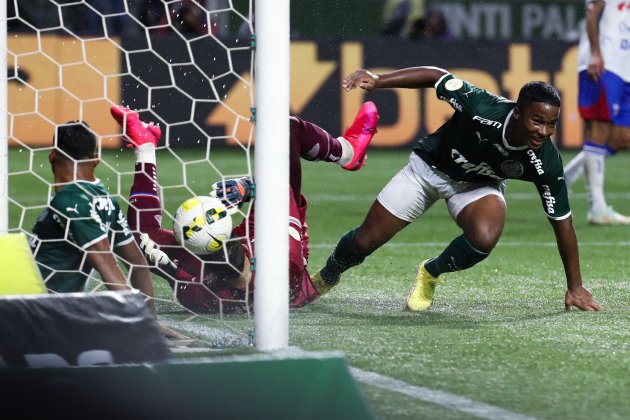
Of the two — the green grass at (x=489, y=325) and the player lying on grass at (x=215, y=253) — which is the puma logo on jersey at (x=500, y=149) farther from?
the player lying on grass at (x=215, y=253)

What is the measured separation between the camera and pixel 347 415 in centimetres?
310

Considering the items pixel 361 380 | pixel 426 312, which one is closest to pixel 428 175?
pixel 426 312

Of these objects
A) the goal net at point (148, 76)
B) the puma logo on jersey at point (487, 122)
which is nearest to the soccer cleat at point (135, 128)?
the puma logo on jersey at point (487, 122)

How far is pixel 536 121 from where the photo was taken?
500 cm

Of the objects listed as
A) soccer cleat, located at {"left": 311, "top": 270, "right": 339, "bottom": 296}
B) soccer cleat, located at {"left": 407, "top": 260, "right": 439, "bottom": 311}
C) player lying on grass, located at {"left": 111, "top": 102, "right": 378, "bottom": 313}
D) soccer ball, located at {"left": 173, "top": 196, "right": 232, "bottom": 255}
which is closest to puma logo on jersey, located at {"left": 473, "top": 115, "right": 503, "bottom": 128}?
soccer cleat, located at {"left": 407, "top": 260, "right": 439, "bottom": 311}

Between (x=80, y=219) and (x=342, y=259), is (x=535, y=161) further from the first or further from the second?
(x=80, y=219)

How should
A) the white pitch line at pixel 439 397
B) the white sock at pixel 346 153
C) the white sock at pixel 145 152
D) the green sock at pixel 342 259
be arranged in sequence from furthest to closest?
the white sock at pixel 346 153 → the green sock at pixel 342 259 → the white sock at pixel 145 152 → the white pitch line at pixel 439 397

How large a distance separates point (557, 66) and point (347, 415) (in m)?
11.4

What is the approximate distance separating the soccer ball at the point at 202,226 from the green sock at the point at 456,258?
2.93 feet

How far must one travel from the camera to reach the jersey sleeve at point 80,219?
4.58 metres

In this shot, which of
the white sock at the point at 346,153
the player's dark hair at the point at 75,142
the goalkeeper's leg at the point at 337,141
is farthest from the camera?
the white sock at the point at 346,153

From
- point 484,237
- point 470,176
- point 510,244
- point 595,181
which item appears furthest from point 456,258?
point 595,181

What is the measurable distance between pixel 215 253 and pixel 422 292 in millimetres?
876

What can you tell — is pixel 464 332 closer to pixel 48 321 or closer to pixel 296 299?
pixel 296 299
